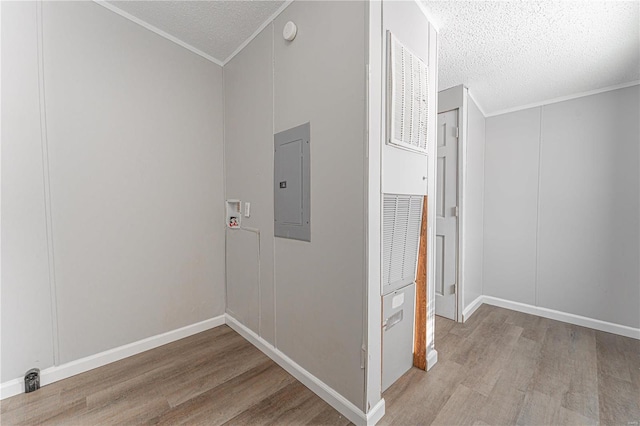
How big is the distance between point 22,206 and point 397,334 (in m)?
2.64

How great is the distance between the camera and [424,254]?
202 centimetres

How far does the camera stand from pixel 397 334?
1.85m

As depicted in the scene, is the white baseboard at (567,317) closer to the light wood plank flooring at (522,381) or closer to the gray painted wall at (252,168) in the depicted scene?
the light wood plank flooring at (522,381)

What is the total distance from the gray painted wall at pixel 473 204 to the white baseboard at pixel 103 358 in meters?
2.88

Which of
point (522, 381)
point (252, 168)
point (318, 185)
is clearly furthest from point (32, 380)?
point (522, 381)

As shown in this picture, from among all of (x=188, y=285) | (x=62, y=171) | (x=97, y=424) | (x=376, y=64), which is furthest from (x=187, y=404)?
(x=376, y=64)

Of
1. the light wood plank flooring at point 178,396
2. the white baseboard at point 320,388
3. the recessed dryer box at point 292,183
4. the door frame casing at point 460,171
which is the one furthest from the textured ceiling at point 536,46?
the light wood plank flooring at point 178,396

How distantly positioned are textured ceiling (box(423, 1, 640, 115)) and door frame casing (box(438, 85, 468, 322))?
0.13 metres

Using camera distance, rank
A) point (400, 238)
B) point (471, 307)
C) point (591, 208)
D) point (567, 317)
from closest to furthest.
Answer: point (400, 238)
point (591, 208)
point (567, 317)
point (471, 307)

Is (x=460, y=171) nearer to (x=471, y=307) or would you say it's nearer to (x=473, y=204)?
(x=473, y=204)

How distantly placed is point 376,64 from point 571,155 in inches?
113

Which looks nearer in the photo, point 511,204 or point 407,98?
point 407,98

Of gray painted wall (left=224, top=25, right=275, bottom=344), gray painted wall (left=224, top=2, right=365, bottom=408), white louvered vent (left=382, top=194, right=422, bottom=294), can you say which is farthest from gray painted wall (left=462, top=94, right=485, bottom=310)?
gray painted wall (left=224, top=25, right=275, bottom=344)

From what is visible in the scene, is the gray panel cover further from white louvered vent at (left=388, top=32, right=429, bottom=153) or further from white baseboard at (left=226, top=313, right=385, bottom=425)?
white louvered vent at (left=388, top=32, right=429, bottom=153)
